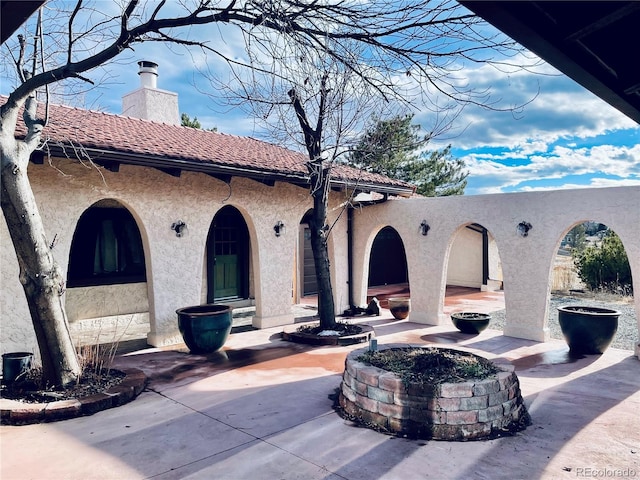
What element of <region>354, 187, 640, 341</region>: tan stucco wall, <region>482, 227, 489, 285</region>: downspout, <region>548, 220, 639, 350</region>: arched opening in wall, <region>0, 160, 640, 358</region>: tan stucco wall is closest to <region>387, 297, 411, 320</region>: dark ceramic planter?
<region>354, 187, 640, 341</region>: tan stucco wall

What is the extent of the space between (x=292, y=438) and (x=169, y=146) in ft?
22.1

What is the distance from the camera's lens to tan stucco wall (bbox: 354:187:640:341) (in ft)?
27.3

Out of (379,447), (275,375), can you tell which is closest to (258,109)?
(275,375)

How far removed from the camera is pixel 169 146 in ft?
30.0

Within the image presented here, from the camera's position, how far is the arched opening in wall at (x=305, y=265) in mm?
15766

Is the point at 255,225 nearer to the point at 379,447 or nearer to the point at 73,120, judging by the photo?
the point at 73,120

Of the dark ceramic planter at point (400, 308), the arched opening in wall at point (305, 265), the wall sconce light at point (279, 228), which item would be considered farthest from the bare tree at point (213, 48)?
the arched opening in wall at point (305, 265)

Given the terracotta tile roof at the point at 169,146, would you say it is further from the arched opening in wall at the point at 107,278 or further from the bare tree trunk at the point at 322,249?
the arched opening in wall at the point at 107,278

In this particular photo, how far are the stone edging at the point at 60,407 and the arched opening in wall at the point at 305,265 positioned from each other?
985cm

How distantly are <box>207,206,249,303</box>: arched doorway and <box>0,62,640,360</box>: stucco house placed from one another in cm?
4

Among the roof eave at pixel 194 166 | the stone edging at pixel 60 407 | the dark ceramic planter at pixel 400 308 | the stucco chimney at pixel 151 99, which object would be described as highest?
the stucco chimney at pixel 151 99

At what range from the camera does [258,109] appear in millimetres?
8227

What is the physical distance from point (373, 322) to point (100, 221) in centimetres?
746

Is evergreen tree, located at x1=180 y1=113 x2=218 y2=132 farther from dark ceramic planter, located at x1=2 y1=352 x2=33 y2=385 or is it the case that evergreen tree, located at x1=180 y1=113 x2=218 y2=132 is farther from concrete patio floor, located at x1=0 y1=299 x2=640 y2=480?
dark ceramic planter, located at x1=2 y1=352 x2=33 y2=385
